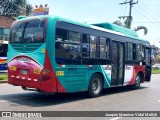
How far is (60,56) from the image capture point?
9.86 metres

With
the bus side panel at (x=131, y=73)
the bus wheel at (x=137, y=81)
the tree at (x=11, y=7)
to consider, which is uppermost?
the tree at (x=11, y=7)

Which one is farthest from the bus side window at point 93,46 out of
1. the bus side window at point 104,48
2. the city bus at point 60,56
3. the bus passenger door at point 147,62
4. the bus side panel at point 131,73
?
the bus passenger door at point 147,62

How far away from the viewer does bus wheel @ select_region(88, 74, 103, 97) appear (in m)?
11.5

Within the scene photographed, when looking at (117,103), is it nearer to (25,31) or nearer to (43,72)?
(43,72)

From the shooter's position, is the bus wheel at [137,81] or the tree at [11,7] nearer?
the bus wheel at [137,81]

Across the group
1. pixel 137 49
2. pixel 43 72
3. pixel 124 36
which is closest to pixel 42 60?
pixel 43 72

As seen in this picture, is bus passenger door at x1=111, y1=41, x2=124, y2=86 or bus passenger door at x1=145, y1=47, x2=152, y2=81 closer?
bus passenger door at x1=111, y1=41, x2=124, y2=86

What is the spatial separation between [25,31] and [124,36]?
5.87 meters

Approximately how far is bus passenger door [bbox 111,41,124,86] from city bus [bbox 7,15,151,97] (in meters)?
0.05

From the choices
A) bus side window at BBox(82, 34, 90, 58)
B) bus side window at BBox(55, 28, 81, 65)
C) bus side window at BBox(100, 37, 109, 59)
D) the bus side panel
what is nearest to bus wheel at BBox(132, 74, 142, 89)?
the bus side panel

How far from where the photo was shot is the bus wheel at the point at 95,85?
11539mm

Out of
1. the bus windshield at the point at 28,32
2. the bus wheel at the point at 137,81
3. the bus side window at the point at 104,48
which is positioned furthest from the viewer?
the bus wheel at the point at 137,81

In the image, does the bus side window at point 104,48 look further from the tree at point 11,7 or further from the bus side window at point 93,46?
the tree at point 11,7

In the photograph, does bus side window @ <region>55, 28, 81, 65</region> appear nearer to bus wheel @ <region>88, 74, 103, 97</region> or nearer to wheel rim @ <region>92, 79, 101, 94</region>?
bus wheel @ <region>88, 74, 103, 97</region>
